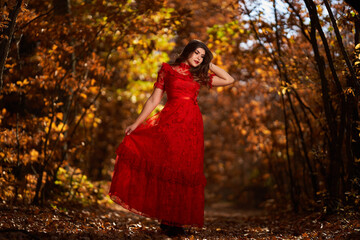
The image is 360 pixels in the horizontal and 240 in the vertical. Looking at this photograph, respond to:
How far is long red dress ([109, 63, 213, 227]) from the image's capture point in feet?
12.3

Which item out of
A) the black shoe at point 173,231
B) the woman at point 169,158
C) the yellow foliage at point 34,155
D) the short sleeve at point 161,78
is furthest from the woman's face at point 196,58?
the yellow foliage at point 34,155

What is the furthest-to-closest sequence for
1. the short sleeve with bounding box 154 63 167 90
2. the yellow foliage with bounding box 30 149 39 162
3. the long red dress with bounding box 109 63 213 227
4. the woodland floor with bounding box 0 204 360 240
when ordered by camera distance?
the yellow foliage with bounding box 30 149 39 162, the short sleeve with bounding box 154 63 167 90, the long red dress with bounding box 109 63 213 227, the woodland floor with bounding box 0 204 360 240

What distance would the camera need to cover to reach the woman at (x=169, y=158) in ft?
12.3

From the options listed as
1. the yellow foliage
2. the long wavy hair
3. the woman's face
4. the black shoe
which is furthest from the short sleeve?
the yellow foliage

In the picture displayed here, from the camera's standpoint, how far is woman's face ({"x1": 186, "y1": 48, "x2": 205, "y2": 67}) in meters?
3.89

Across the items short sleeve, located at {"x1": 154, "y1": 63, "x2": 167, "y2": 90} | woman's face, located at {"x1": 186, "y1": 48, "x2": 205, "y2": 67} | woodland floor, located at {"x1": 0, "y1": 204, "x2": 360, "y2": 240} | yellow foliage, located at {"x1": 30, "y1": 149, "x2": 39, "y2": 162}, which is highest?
woman's face, located at {"x1": 186, "y1": 48, "x2": 205, "y2": 67}

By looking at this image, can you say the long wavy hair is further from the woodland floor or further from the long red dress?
the woodland floor

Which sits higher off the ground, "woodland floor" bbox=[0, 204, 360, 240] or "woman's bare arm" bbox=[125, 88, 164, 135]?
"woman's bare arm" bbox=[125, 88, 164, 135]

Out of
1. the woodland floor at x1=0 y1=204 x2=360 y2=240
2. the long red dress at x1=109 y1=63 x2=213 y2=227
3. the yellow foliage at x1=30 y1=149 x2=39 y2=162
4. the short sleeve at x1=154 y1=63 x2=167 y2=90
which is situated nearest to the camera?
the woodland floor at x1=0 y1=204 x2=360 y2=240

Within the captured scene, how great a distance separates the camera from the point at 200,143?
3.90 metres

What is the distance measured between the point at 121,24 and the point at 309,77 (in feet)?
8.93

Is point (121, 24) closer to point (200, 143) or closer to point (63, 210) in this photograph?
point (200, 143)

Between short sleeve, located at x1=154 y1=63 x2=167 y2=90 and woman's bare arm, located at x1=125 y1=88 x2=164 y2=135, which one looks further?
short sleeve, located at x1=154 y1=63 x2=167 y2=90

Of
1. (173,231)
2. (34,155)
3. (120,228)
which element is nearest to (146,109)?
(173,231)
